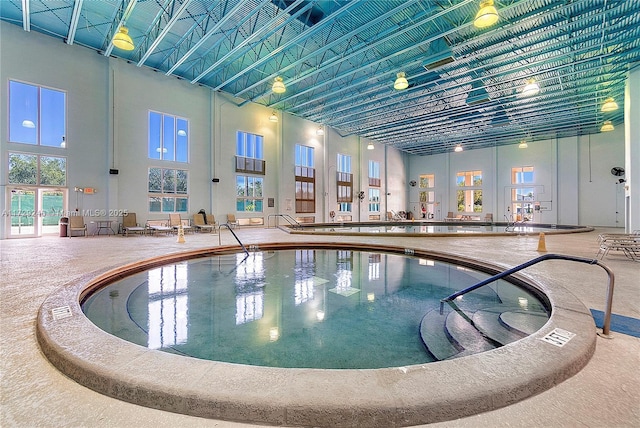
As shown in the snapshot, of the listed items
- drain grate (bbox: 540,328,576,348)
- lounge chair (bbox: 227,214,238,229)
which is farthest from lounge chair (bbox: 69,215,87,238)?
drain grate (bbox: 540,328,576,348)

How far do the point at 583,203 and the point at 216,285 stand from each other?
772 inches

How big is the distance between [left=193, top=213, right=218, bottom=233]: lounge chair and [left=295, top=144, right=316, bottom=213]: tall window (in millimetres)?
4655

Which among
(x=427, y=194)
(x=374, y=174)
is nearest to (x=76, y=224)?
(x=374, y=174)

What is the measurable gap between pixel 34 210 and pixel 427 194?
21612mm

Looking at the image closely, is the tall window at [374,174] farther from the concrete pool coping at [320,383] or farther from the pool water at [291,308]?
the concrete pool coping at [320,383]

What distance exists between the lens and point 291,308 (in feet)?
12.2

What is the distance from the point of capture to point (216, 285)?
4.62 metres

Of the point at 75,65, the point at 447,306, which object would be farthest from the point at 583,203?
the point at 75,65

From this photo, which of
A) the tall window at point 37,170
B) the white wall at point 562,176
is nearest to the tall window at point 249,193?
the tall window at point 37,170

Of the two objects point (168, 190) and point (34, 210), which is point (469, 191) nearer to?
point (168, 190)

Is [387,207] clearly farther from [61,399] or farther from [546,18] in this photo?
[61,399]

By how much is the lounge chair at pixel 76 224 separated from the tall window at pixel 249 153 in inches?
231

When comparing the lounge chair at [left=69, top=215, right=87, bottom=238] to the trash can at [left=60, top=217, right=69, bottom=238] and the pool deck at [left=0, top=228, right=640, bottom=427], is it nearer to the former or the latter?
the trash can at [left=60, top=217, right=69, bottom=238]

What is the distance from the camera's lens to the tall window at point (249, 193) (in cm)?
1325
